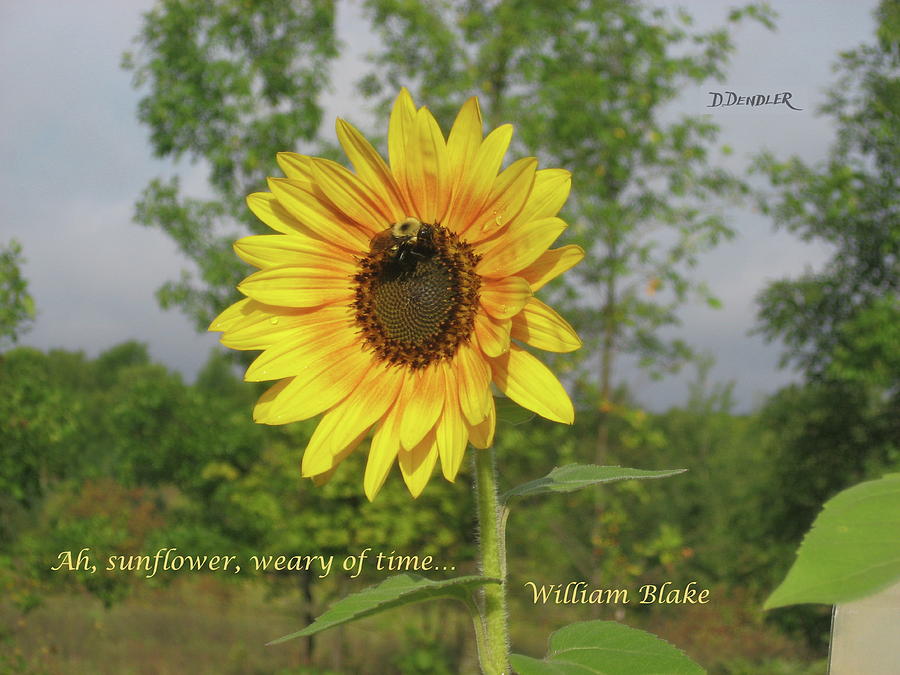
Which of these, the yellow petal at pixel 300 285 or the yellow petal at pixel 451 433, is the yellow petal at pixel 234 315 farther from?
the yellow petal at pixel 451 433

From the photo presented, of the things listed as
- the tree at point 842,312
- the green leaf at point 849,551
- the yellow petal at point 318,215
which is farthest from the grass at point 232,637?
the green leaf at point 849,551

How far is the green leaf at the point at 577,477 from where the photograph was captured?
845 mm

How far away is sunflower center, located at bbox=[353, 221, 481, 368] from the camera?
101 cm

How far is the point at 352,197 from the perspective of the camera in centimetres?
102

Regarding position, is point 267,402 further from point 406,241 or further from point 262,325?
point 406,241

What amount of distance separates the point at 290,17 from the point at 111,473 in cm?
698

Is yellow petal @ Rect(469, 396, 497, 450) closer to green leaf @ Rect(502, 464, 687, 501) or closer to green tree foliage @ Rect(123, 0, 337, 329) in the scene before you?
green leaf @ Rect(502, 464, 687, 501)

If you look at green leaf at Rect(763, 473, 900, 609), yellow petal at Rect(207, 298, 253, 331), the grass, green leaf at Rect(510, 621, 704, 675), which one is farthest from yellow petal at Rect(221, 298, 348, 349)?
the grass

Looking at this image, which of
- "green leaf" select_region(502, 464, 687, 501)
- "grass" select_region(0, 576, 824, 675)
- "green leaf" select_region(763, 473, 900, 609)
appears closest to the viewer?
"green leaf" select_region(763, 473, 900, 609)

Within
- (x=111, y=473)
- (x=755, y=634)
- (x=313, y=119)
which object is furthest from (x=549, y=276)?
(x=755, y=634)

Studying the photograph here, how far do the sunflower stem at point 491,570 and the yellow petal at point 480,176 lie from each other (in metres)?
0.29

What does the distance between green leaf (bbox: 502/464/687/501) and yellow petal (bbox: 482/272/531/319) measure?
0.19 metres

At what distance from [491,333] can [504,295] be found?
0.15 ft

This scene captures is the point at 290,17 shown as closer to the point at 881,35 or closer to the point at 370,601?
the point at 881,35
